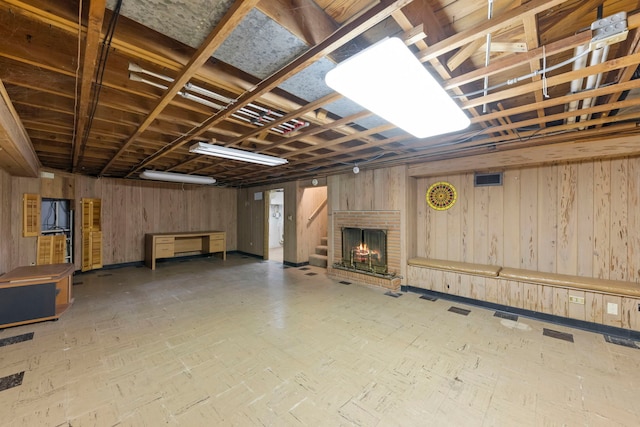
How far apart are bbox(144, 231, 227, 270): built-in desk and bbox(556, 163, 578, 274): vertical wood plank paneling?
734 centimetres

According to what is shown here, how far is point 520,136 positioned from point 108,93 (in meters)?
4.33

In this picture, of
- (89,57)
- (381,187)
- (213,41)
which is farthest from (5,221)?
(381,187)

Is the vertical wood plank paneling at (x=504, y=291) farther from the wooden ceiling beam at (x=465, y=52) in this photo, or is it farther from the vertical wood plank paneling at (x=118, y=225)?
the vertical wood plank paneling at (x=118, y=225)

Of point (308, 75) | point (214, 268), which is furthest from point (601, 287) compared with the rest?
point (214, 268)

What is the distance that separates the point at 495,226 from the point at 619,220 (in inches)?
50.4

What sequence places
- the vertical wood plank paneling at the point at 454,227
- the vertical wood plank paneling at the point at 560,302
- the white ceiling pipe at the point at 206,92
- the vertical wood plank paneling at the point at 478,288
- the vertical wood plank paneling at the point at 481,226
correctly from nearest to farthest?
the white ceiling pipe at the point at 206,92 < the vertical wood plank paneling at the point at 560,302 < the vertical wood plank paneling at the point at 478,288 < the vertical wood plank paneling at the point at 481,226 < the vertical wood plank paneling at the point at 454,227

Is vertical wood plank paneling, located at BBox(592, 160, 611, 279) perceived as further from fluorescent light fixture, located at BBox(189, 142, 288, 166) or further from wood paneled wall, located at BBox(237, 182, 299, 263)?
wood paneled wall, located at BBox(237, 182, 299, 263)

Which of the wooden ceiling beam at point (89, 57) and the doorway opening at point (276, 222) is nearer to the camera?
the wooden ceiling beam at point (89, 57)

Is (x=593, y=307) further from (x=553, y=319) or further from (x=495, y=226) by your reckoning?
(x=495, y=226)

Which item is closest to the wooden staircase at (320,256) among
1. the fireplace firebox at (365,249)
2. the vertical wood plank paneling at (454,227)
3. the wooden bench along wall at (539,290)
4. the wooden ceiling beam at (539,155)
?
the fireplace firebox at (365,249)

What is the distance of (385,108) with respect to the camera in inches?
66.9

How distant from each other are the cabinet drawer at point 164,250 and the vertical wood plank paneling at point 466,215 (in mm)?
6643

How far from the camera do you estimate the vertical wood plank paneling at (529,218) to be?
3.63 meters

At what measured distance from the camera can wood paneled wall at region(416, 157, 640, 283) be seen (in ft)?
10.1
